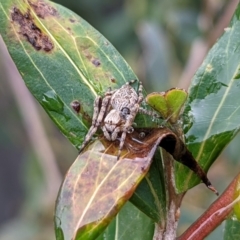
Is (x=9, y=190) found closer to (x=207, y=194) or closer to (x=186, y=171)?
(x=207, y=194)

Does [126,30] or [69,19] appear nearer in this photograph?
[69,19]

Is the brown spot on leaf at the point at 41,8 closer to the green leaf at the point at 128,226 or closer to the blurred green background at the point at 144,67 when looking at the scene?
the green leaf at the point at 128,226

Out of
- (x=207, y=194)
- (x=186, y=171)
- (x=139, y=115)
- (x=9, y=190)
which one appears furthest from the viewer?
(x=9, y=190)

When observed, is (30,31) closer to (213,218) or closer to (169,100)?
(169,100)

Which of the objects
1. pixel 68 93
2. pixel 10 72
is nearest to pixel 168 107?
pixel 68 93

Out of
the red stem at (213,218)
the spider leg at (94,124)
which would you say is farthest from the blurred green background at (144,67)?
the red stem at (213,218)

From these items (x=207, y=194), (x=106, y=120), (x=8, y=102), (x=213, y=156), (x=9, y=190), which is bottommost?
(x=9, y=190)

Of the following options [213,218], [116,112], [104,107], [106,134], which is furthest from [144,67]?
[213,218]
